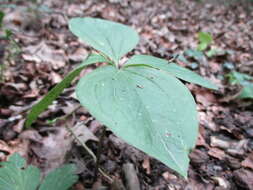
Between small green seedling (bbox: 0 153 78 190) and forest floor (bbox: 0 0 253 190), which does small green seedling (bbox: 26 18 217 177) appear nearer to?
small green seedling (bbox: 0 153 78 190)

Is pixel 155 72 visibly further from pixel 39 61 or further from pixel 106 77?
pixel 39 61

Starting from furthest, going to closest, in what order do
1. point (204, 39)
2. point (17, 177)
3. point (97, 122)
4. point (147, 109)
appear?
point (204, 39) < point (97, 122) < point (17, 177) < point (147, 109)

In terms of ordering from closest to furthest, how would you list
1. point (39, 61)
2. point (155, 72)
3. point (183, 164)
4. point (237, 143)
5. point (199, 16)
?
point (183, 164) < point (155, 72) < point (237, 143) < point (39, 61) < point (199, 16)

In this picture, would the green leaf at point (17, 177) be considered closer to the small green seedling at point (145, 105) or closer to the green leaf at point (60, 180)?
the green leaf at point (60, 180)

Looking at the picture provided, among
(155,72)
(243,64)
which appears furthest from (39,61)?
(243,64)

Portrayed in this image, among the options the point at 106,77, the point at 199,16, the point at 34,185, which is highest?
the point at 106,77

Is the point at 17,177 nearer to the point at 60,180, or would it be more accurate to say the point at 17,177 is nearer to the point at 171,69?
the point at 60,180

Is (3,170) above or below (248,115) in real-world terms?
above

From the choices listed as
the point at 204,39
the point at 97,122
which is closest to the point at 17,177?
the point at 97,122

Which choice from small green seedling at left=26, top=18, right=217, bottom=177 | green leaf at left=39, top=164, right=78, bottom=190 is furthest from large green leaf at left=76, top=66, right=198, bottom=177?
green leaf at left=39, top=164, right=78, bottom=190
